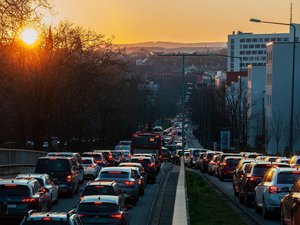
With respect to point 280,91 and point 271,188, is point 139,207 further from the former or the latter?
point 280,91

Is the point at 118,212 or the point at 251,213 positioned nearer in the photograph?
the point at 118,212

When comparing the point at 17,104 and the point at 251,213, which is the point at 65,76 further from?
the point at 251,213

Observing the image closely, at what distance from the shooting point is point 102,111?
92.5 meters

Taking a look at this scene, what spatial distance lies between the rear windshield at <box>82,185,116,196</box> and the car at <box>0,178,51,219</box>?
5.99 ft

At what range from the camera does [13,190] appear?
2556 cm

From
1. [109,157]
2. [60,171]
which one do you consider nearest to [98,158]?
[109,157]

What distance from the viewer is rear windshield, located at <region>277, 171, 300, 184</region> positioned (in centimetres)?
2556

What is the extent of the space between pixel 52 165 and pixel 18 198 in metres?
12.4

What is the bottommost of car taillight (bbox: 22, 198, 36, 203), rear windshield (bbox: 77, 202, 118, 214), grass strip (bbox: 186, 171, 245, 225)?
grass strip (bbox: 186, 171, 245, 225)

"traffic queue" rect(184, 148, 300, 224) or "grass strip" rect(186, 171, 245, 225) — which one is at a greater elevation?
"traffic queue" rect(184, 148, 300, 224)

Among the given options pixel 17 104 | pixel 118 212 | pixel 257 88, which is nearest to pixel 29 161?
pixel 17 104

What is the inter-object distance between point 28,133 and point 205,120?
5852cm

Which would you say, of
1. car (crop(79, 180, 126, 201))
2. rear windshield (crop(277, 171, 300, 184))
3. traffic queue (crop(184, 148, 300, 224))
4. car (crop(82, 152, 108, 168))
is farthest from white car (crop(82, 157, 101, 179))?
rear windshield (crop(277, 171, 300, 184))

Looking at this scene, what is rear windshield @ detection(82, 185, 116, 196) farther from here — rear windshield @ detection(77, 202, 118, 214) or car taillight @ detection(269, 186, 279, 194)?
car taillight @ detection(269, 186, 279, 194)
